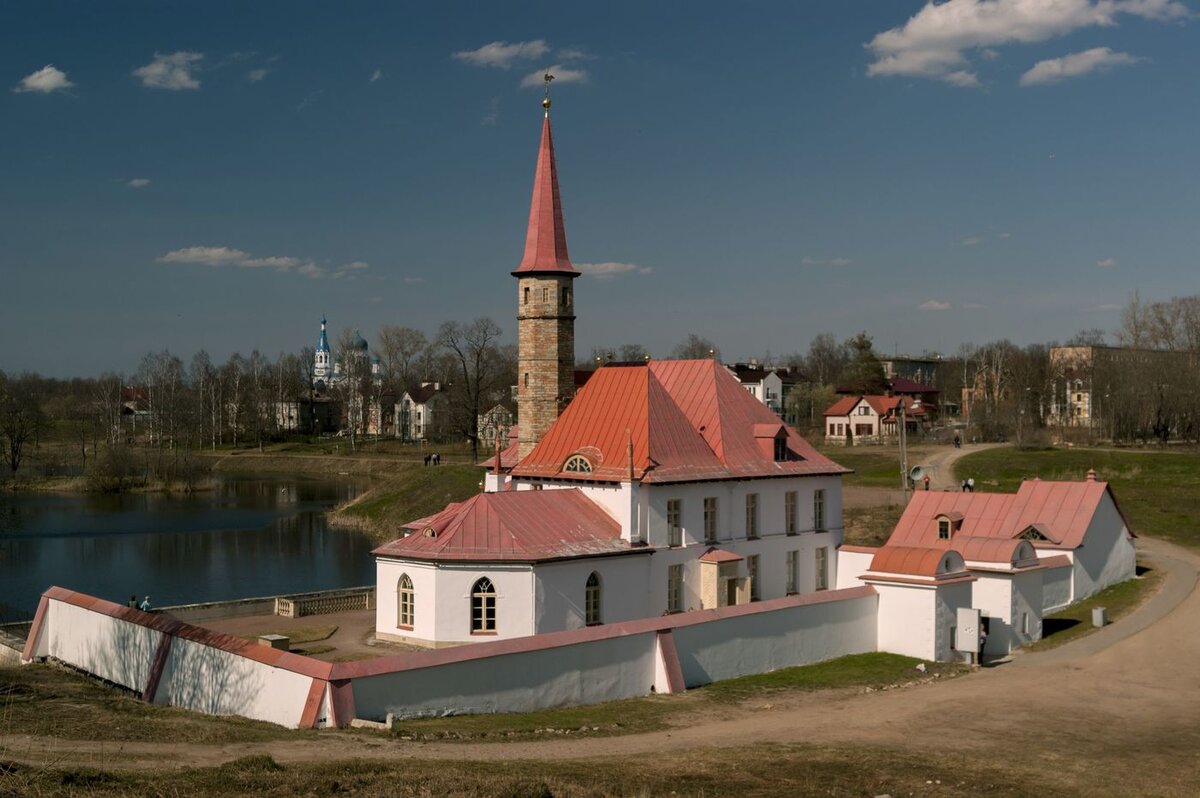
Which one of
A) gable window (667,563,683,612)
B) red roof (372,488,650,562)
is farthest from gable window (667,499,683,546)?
red roof (372,488,650,562)

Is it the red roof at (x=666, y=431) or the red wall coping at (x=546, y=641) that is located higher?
the red roof at (x=666, y=431)

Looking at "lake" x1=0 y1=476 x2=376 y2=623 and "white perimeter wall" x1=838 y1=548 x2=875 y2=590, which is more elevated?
"white perimeter wall" x1=838 y1=548 x2=875 y2=590

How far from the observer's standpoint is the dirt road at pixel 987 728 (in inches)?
625

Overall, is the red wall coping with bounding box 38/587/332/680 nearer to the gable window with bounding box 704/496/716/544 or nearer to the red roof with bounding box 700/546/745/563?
the red roof with bounding box 700/546/745/563

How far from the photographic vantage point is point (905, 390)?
105 meters

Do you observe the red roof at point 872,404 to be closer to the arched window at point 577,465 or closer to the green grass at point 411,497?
the green grass at point 411,497

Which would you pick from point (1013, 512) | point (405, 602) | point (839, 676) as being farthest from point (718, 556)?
point (1013, 512)

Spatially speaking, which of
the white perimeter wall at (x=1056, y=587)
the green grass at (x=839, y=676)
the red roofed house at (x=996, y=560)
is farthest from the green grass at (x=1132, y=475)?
the green grass at (x=839, y=676)

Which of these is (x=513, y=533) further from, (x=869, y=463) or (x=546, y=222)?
(x=869, y=463)

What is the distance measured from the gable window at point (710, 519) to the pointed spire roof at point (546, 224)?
335 inches

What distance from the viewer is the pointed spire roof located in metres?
34.8

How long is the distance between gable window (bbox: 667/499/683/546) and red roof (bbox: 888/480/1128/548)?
881 cm

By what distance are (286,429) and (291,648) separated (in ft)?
305

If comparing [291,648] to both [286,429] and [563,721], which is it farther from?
[286,429]
